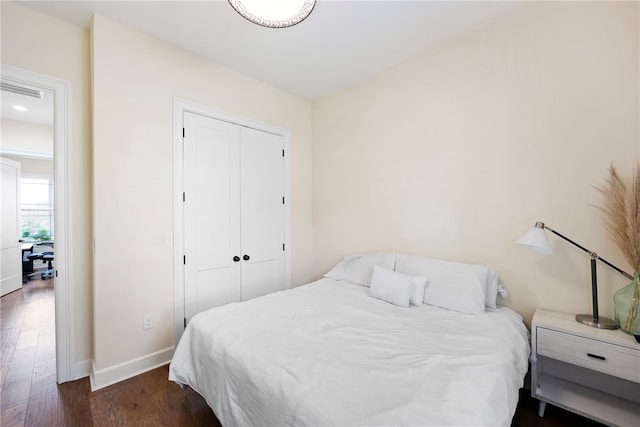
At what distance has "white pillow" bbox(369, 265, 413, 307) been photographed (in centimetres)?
202

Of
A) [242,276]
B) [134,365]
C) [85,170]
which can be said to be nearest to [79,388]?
[134,365]

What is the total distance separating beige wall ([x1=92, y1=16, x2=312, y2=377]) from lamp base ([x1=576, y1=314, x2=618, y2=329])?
2986 mm

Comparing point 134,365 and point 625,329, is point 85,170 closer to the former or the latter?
point 134,365

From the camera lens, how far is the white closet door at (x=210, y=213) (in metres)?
2.42

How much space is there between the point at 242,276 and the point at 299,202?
115 centimetres

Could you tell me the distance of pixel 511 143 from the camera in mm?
1980

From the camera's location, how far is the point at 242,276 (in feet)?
9.24

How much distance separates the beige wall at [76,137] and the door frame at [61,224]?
2 cm

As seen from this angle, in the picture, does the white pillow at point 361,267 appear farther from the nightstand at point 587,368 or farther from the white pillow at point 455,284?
the nightstand at point 587,368

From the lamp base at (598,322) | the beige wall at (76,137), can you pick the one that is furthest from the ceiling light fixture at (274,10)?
the lamp base at (598,322)

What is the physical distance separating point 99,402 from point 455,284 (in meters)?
2.64

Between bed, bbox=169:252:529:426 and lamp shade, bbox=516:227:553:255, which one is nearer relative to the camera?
bed, bbox=169:252:529:426

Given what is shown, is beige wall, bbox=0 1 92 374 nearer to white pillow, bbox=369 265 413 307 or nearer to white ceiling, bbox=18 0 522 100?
white ceiling, bbox=18 0 522 100

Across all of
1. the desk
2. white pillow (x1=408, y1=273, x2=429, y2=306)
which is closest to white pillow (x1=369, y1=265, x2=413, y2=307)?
white pillow (x1=408, y1=273, x2=429, y2=306)
